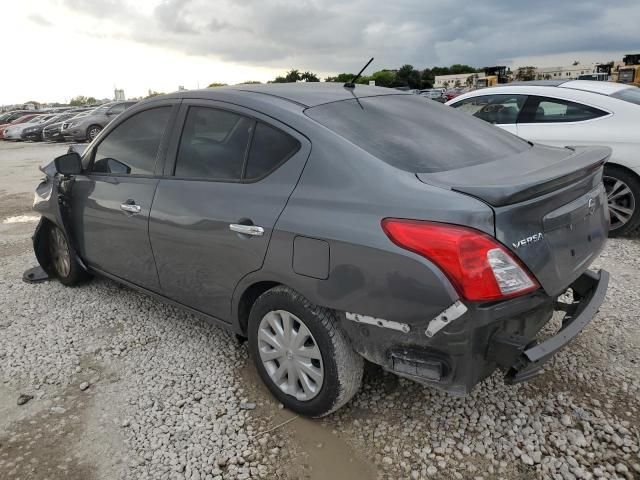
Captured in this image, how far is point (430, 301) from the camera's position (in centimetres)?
193

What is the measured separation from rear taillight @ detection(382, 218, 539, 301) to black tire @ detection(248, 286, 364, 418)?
2.00 ft

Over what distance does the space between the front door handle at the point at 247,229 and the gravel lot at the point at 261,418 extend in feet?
3.13

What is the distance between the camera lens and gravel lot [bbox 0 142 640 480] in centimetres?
228

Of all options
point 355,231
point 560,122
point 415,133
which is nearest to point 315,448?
point 355,231

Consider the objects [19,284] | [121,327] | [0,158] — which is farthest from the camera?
[0,158]

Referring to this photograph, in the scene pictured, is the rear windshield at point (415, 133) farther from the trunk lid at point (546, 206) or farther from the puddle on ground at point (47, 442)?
the puddle on ground at point (47, 442)

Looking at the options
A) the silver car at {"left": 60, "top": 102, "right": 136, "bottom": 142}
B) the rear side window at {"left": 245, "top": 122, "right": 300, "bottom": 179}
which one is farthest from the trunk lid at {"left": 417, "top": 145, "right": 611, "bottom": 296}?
the silver car at {"left": 60, "top": 102, "right": 136, "bottom": 142}

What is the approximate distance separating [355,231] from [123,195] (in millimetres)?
1952

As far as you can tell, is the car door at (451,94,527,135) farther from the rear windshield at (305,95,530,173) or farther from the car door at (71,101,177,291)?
the car door at (71,101,177,291)

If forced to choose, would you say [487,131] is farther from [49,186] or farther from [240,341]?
[49,186]

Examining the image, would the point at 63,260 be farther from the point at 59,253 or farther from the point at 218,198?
the point at 218,198

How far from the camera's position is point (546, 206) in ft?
6.85

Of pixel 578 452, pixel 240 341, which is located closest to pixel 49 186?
pixel 240 341

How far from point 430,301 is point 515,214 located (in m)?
0.48
